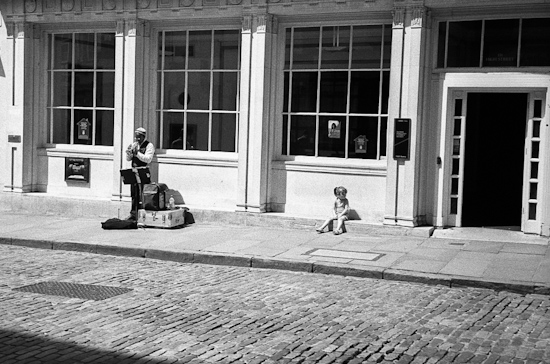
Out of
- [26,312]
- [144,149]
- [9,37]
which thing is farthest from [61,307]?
[9,37]

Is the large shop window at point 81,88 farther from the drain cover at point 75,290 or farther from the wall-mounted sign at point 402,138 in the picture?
the drain cover at point 75,290

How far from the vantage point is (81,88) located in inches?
646

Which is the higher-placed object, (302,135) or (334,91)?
(334,91)

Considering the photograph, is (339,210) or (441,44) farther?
(339,210)

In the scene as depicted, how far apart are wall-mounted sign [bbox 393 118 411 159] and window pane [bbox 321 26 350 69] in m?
1.58

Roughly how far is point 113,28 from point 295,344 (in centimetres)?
1046

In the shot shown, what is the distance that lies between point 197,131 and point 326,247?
435 cm

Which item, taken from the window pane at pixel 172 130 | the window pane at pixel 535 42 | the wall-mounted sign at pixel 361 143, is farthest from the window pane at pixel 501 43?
the window pane at pixel 172 130

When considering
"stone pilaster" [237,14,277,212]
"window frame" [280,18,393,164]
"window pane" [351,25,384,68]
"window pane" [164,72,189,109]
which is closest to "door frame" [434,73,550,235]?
"window frame" [280,18,393,164]

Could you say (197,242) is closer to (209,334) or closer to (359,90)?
(359,90)

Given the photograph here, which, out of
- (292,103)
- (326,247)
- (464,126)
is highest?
(292,103)

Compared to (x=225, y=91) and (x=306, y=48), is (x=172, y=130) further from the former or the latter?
(x=306, y=48)

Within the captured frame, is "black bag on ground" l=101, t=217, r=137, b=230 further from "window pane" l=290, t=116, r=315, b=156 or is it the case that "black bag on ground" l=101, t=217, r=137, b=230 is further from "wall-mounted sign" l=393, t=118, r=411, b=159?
"wall-mounted sign" l=393, t=118, r=411, b=159

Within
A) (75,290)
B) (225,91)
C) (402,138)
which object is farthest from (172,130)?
(75,290)
